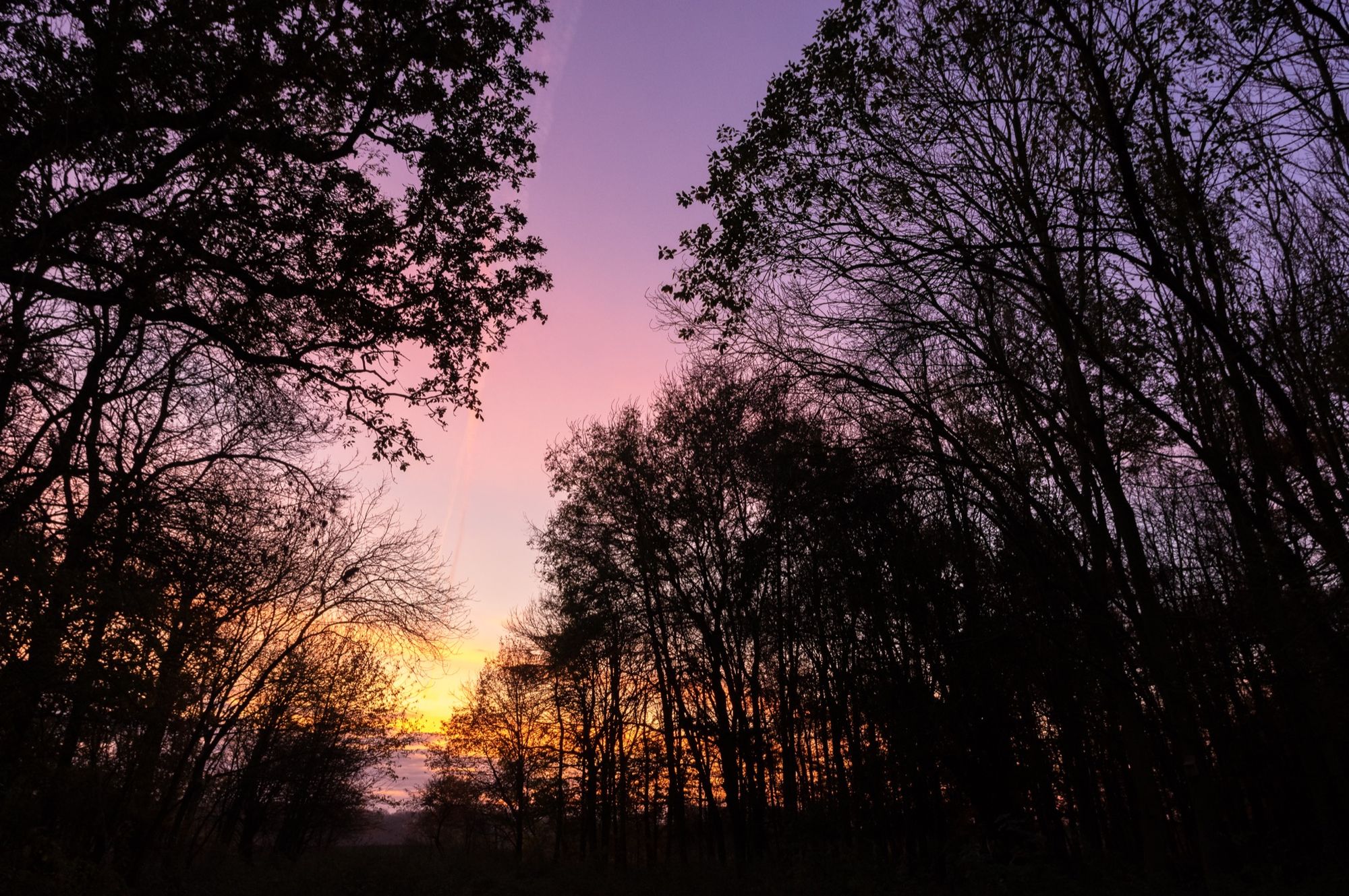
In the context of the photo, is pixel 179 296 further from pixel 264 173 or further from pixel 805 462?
pixel 805 462

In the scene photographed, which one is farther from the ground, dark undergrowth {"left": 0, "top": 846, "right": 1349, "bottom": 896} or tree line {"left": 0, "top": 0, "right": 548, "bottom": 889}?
tree line {"left": 0, "top": 0, "right": 548, "bottom": 889}

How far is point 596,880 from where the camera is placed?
19078 mm

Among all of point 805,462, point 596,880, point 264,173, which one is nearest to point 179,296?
point 264,173

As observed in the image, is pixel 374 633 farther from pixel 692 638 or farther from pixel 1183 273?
pixel 1183 273

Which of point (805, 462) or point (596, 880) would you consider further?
point (596, 880)

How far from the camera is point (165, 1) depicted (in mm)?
6074

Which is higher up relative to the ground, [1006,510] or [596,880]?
[1006,510]

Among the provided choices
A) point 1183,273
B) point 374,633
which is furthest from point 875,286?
point 374,633

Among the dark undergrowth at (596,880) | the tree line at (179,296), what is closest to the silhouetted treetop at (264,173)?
the tree line at (179,296)

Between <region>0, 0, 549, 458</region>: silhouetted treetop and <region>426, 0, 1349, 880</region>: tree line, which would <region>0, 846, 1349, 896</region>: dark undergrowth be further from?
<region>0, 0, 549, 458</region>: silhouetted treetop

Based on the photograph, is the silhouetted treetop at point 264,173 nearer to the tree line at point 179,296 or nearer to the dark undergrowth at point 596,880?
the tree line at point 179,296

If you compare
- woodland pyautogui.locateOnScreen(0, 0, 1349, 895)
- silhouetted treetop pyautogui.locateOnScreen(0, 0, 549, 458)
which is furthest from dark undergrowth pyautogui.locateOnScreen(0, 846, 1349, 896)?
silhouetted treetop pyautogui.locateOnScreen(0, 0, 549, 458)

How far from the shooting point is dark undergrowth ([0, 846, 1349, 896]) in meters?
9.27

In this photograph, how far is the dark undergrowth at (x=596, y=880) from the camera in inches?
365
